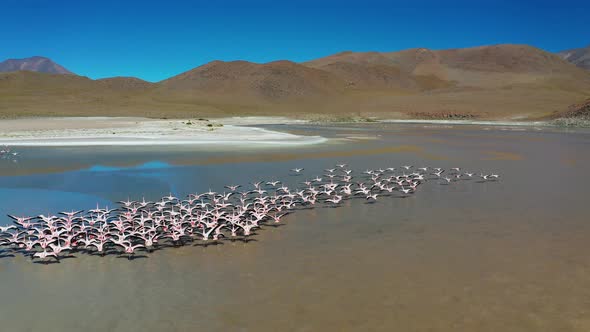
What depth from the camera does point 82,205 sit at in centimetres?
962

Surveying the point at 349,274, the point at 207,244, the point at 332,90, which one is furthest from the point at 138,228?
the point at 332,90

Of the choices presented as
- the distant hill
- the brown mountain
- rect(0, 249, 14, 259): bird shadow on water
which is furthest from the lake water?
the brown mountain

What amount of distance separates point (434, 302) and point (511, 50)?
21124 centimetres

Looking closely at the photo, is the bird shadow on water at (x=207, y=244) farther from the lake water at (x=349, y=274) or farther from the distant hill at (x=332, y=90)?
the distant hill at (x=332, y=90)

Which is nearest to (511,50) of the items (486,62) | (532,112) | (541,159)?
(486,62)

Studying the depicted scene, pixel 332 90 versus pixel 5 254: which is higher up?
pixel 332 90

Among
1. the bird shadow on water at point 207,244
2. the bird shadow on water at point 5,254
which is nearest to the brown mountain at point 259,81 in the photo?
the bird shadow on water at point 207,244

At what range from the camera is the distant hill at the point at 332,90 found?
89.8m

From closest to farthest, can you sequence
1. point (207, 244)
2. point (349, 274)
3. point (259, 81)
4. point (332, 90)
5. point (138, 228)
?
point (349, 274) → point (207, 244) → point (138, 228) → point (332, 90) → point (259, 81)

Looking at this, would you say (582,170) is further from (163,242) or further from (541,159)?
(163,242)

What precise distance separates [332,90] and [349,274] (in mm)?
133324

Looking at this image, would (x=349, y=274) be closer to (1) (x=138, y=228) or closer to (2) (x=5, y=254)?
(1) (x=138, y=228)

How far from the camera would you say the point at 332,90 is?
137000 mm

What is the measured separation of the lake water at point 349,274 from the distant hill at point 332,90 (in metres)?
67.1
